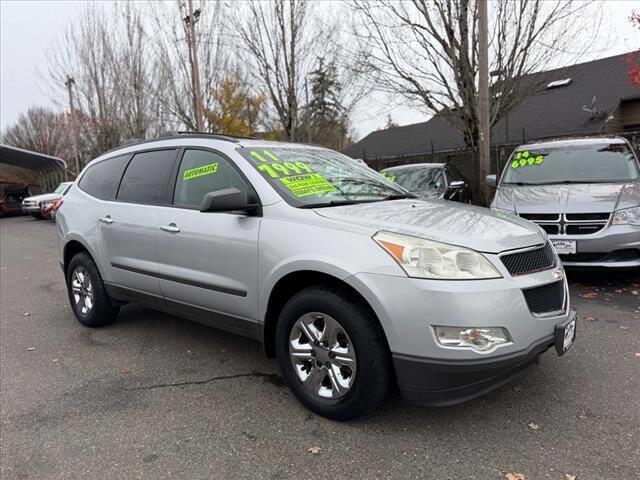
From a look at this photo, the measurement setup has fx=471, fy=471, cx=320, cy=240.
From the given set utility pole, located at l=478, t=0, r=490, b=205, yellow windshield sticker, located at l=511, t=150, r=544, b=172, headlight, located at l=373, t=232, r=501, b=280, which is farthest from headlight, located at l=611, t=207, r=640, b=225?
utility pole, located at l=478, t=0, r=490, b=205

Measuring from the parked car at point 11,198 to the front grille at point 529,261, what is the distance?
25.0 m

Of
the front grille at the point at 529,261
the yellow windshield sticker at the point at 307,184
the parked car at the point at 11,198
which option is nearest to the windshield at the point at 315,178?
the yellow windshield sticker at the point at 307,184

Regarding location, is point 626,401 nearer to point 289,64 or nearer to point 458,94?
point 458,94

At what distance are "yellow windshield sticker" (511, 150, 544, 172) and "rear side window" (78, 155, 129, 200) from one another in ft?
17.7

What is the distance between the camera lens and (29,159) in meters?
26.5

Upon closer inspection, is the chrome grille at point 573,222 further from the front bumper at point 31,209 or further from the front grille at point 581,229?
the front bumper at point 31,209

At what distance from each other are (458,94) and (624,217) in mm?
6605

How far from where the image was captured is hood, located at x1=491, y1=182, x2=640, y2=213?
17.0 feet

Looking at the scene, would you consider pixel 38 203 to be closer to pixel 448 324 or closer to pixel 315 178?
pixel 315 178

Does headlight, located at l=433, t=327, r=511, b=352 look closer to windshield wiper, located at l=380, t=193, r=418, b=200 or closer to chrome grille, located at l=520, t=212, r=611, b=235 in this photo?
windshield wiper, located at l=380, t=193, r=418, b=200

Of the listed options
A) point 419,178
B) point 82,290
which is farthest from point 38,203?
point 82,290

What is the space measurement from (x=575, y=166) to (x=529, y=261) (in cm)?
450

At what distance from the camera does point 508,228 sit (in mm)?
2912

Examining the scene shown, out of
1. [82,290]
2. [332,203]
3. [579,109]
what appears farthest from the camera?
[579,109]
